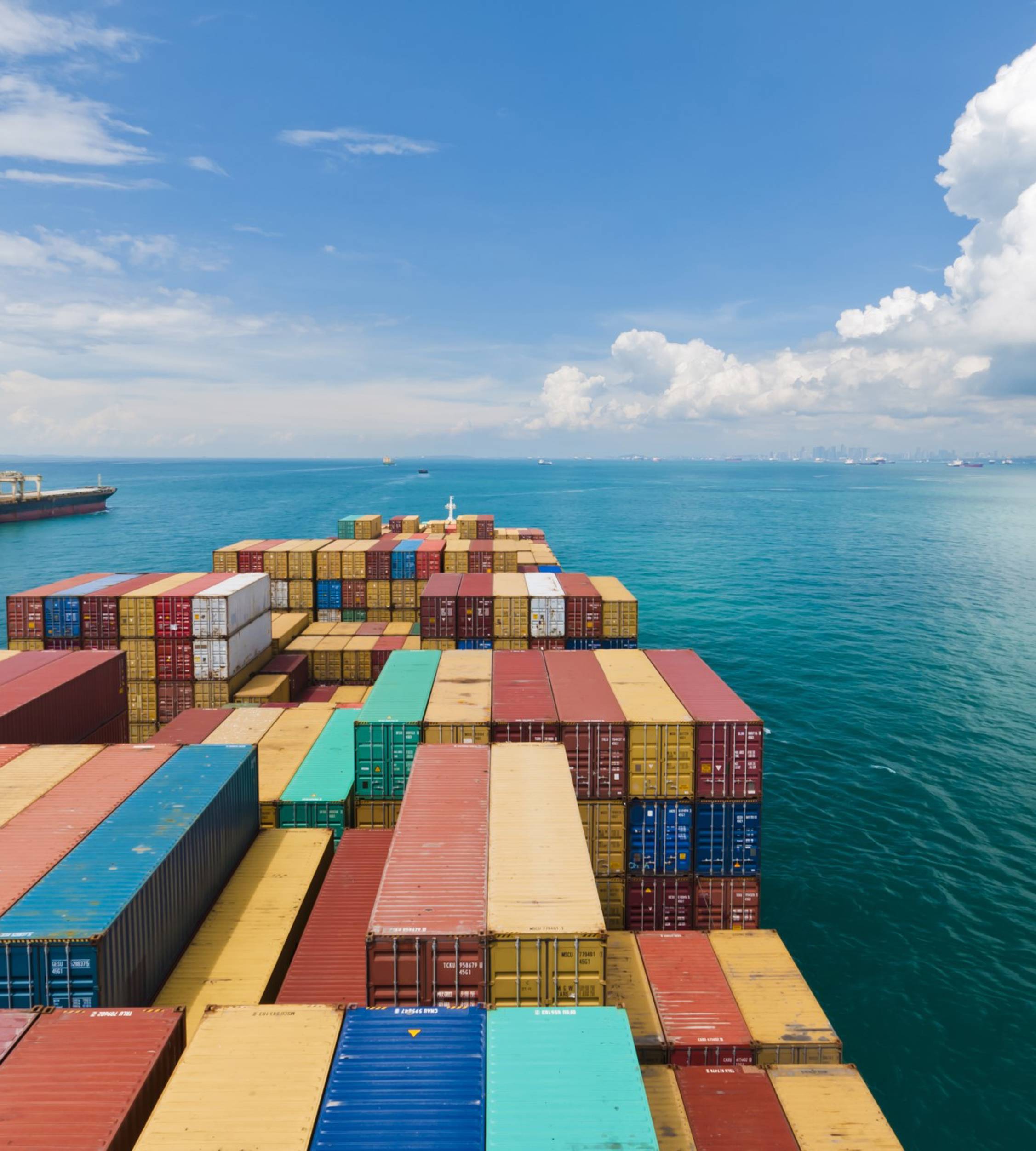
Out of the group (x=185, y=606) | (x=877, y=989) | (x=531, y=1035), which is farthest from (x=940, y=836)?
(x=185, y=606)

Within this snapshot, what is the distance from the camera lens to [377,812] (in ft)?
72.5

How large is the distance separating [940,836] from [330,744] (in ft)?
86.0

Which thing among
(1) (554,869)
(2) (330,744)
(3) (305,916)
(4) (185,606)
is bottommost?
(3) (305,916)

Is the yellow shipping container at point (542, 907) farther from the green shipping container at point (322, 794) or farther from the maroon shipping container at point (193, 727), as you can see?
the maroon shipping container at point (193, 727)

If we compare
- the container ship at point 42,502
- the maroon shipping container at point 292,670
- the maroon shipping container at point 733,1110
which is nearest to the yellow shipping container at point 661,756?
the maroon shipping container at point 733,1110

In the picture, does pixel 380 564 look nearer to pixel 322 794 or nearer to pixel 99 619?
pixel 99 619

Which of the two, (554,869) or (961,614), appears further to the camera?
(961,614)

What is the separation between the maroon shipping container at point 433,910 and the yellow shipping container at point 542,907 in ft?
0.99

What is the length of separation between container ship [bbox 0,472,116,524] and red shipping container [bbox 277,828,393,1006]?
158181 mm

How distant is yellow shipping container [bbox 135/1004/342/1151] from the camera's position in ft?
30.1

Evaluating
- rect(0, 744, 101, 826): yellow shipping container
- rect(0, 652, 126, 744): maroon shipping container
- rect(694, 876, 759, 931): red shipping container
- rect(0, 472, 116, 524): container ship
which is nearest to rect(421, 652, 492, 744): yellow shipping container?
rect(694, 876, 759, 931): red shipping container

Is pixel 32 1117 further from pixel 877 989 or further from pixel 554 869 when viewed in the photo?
pixel 877 989

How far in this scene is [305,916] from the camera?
59.2ft

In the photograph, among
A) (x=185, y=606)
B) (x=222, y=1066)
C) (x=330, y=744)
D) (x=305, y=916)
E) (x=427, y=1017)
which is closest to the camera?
(x=222, y=1066)
